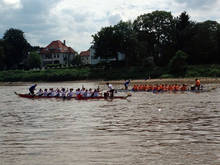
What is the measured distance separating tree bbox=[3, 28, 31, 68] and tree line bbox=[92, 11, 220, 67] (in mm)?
35672

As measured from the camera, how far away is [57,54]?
10688 centimetres

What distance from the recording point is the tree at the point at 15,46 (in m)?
101

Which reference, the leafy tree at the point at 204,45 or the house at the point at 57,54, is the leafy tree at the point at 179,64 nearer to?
the leafy tree at the point at 204,45

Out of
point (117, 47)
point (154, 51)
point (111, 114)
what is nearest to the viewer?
point (111, 114)

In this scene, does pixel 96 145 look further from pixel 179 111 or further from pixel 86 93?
pixel 86 93

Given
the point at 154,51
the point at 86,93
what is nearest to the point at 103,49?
the point at 154,51

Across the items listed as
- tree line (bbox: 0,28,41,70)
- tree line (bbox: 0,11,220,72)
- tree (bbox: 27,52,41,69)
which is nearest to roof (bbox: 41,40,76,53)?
tree line (bbox: 0,28,41,70)

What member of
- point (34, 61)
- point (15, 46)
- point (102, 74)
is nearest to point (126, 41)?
point (102, 74)

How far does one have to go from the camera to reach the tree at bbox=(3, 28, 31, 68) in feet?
332

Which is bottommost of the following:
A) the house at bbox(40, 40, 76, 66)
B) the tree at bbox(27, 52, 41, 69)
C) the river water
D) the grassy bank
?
the river water

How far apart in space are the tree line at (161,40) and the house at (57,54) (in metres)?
31.3

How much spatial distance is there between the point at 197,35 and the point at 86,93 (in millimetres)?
43606

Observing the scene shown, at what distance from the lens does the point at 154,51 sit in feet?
265

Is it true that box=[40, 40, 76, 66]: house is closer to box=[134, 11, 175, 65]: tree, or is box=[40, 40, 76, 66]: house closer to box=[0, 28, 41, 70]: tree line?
box=[0, 28, 41, 70]: tree line
